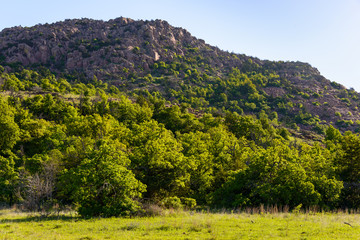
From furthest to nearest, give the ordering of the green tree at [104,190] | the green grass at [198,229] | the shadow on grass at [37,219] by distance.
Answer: the green tree at [104,190], the shadow on grass at [37,219], the green grass at [198,229]

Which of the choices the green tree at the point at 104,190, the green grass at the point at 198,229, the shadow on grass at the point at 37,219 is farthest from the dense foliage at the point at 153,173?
the green grass at the point at 198,229

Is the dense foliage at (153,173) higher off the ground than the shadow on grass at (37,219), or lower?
higher

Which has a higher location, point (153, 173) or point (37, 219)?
point (153, 173)

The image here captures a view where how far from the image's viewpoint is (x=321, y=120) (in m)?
165

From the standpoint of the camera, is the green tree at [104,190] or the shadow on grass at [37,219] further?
the green tree at [104,190]

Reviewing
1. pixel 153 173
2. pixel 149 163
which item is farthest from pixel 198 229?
pixel 153 173

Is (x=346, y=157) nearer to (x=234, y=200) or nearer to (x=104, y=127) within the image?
(x=234, y=200)

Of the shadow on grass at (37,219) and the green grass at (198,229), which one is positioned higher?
the green grass at (198,229)

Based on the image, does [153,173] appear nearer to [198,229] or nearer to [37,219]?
[37,219]

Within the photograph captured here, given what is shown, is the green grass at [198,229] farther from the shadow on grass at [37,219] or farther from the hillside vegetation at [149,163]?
the hillside vegetation at [149,163]

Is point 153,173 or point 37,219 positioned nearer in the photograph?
point 37,219

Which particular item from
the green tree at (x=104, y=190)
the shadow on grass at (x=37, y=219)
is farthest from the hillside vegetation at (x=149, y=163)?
the shadow on grass at (x=37, y=219)

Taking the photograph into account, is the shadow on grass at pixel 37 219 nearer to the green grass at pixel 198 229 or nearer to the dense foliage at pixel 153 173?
the green grass at pixel 198 229

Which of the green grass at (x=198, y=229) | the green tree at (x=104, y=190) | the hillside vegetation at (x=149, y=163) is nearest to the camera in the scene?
the green grass at (x=198, y=229)
